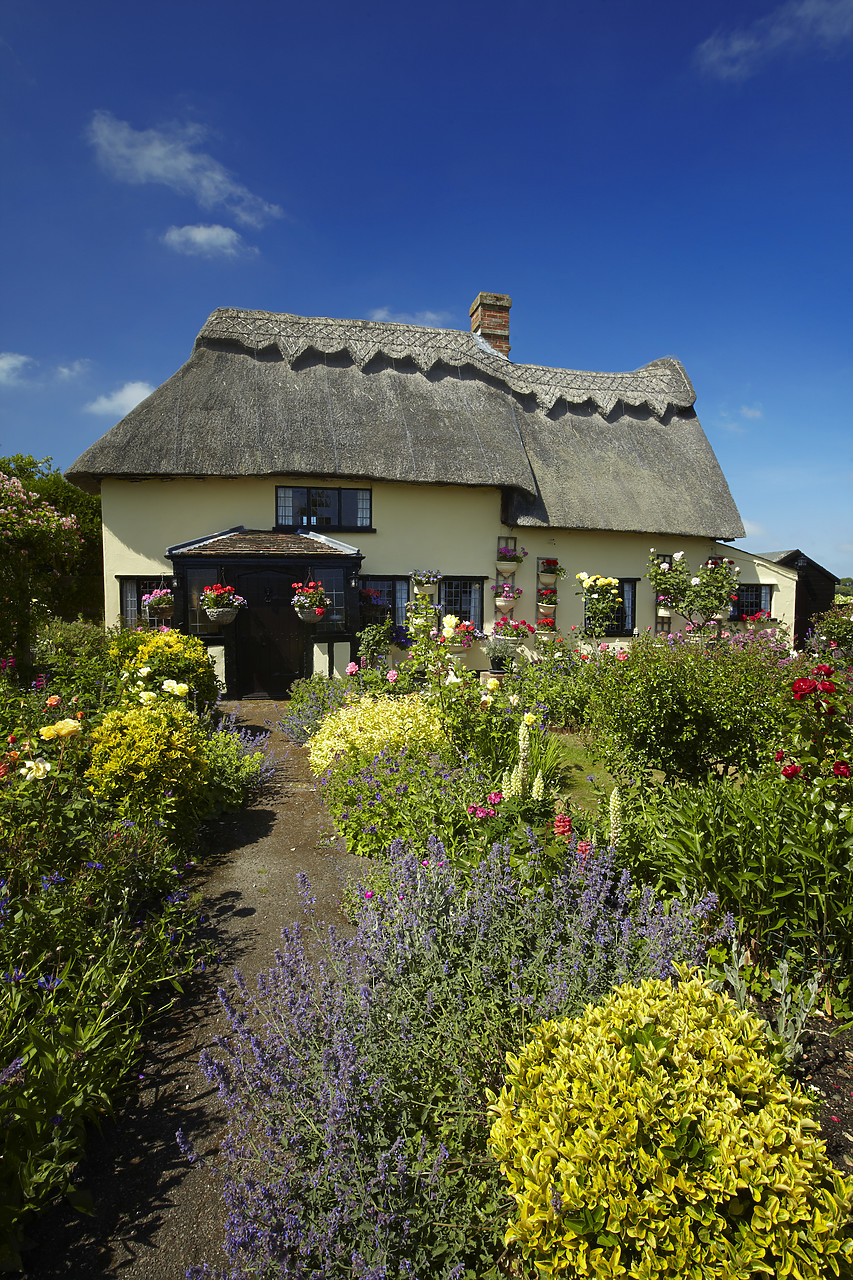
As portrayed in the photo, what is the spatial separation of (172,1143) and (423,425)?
12359 millimetres

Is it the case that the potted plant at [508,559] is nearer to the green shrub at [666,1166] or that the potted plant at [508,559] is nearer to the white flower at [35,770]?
the white flower at [35,770]

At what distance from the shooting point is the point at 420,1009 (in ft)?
7.86

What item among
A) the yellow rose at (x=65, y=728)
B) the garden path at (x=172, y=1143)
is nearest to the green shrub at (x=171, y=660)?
the yellow rose at (x=65, y=728)

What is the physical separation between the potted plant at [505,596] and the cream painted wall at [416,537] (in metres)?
0.30

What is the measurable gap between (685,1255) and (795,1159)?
15.5 inches

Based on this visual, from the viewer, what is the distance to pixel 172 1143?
2342 mm

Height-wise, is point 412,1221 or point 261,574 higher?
point 261,574

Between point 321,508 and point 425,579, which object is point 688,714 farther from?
point 321,508

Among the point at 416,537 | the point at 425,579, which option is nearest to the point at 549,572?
the point at 425,579

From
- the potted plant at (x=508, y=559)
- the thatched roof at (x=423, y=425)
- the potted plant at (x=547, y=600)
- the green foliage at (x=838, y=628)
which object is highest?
the thatched roof at (x=423, y=425)

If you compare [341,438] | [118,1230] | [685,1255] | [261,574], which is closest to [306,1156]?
[118,1230]

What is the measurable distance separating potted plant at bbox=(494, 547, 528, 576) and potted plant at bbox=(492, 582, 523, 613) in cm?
32

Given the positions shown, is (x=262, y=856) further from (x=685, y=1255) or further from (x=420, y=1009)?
(x=685, y=1255)

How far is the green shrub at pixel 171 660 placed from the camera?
673cm
